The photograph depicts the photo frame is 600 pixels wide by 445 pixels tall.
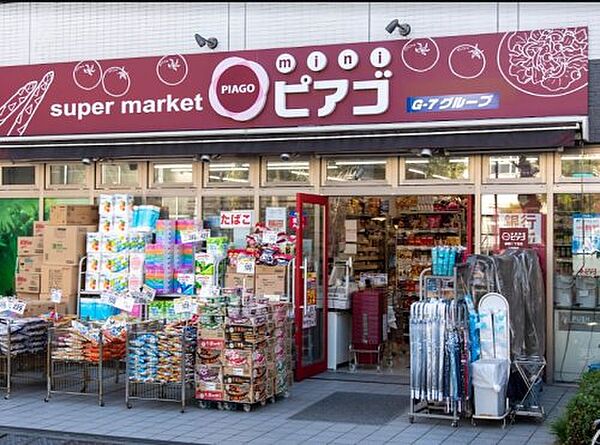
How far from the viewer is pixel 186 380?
9.89m

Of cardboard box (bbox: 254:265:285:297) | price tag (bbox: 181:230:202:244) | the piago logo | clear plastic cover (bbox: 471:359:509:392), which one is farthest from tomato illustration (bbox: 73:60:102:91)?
clear plastic cover (bbox: 471:359:509:392)

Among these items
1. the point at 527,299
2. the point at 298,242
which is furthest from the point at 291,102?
the point at 527,299

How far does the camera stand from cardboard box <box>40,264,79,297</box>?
1318 centimetres

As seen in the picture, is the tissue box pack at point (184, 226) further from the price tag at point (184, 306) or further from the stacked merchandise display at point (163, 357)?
the stacked merchandise display at point (163, 357)

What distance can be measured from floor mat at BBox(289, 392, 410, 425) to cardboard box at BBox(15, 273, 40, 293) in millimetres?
5321

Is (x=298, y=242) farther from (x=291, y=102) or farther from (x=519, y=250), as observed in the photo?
(x=519, y=250)

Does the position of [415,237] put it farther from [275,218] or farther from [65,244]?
[65,244]

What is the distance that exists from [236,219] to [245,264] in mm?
979

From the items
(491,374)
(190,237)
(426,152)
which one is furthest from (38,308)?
(491,374)

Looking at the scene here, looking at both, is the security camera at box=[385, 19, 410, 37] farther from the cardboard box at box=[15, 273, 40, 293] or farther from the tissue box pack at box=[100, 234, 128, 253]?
the cardboard box at box=[15, 273, 40, 293]

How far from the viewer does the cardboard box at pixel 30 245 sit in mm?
13570

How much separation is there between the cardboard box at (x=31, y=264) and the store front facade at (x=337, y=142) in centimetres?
85

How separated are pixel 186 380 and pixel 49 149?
17.0 feet

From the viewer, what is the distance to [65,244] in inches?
521
